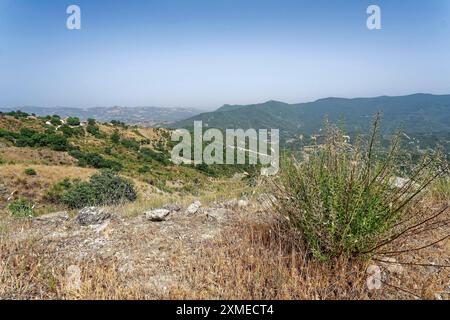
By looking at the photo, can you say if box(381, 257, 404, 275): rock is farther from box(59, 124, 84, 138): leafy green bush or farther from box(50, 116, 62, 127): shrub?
box(50, 116, 62, 127): shrub

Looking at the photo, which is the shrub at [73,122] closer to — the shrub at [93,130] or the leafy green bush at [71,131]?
the shrub at [93,130]

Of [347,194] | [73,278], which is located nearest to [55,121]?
[73,278]

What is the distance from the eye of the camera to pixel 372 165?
2820 millimetres

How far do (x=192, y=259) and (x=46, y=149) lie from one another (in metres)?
38.4

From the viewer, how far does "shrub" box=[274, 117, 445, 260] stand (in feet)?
7.89

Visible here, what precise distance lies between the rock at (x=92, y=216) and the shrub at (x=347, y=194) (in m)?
2.36

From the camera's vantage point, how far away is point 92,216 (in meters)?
3.86

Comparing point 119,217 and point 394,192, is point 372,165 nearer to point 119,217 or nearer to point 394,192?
point 394,192

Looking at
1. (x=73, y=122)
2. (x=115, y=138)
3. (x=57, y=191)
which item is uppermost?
(x=73, y=122)

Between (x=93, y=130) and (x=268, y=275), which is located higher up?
(x=93, y=130)

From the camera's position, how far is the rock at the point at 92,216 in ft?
12.6

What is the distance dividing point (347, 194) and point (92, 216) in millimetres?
3114

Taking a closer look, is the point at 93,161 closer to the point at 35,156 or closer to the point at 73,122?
the point at 35,156
